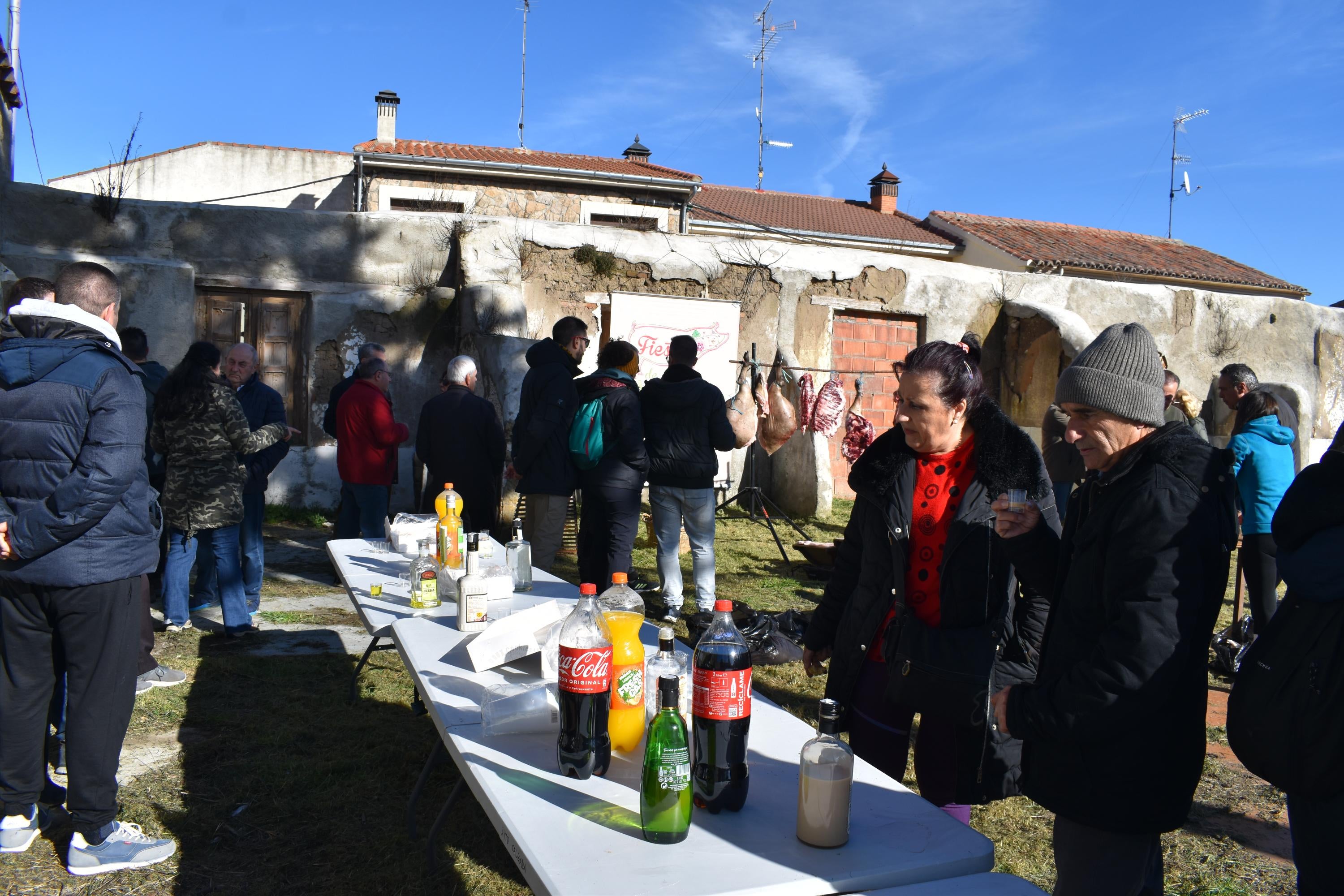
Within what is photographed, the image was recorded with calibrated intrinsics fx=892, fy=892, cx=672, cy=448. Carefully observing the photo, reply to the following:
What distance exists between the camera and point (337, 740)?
419 cm

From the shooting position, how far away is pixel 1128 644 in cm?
172

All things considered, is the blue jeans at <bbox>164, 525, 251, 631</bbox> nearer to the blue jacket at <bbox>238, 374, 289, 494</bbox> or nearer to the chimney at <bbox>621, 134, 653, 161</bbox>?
the blue jacket at <bbox>238, 374, 289, 494</bbox>

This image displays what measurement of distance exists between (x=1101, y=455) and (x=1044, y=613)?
663mm

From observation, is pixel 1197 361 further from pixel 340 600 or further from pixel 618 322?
pixel 340 600

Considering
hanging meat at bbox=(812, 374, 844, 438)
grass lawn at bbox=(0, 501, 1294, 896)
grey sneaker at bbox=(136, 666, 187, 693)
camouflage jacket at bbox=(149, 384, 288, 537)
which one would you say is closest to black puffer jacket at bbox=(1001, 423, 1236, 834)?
grass lawn at bbox=(0, 501, 1294, 896)

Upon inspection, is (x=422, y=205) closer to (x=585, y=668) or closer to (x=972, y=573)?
(x=972, y=573)

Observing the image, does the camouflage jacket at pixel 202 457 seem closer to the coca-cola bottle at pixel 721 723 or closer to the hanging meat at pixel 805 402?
the coca-cola bottle at pixel 721 723

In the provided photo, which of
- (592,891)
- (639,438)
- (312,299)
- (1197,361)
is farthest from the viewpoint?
(1197,361)

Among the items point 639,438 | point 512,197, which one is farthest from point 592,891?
point 512,197

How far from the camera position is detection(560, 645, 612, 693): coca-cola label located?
192cm

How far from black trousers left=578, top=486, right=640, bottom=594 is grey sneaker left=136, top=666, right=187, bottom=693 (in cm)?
239

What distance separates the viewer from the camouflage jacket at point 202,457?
17.2 feet

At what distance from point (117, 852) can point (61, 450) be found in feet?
4.54

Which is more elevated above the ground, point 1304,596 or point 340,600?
point 1304,596
